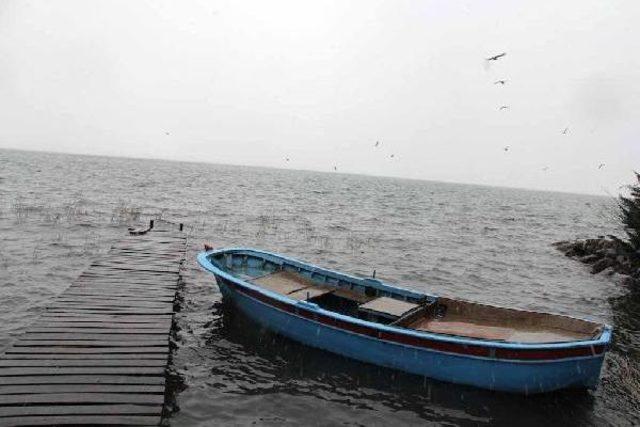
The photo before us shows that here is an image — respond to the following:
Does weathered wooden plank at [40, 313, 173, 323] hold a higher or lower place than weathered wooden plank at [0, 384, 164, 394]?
higher

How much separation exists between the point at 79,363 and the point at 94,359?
271mm

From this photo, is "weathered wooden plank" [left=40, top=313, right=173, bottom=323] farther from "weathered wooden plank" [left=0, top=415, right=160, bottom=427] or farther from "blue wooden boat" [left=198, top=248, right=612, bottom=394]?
"weathered wooden plank" [left=0, top=415, right=160, bottom=427]

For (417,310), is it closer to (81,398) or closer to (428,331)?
(428,331)

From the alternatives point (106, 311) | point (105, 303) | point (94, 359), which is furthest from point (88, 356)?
point (105, 303)

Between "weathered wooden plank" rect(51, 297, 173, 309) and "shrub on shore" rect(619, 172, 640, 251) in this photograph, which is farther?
"shrub on shore" rect(619, 172, 640, 251)

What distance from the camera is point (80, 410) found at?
712cm

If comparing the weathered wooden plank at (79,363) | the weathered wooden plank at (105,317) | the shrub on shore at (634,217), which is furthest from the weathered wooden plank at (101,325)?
the shrub on shore at (634,217)

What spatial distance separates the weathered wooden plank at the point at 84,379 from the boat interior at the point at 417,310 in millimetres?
A: 6044

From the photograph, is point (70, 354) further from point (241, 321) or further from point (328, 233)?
point (328, 233)

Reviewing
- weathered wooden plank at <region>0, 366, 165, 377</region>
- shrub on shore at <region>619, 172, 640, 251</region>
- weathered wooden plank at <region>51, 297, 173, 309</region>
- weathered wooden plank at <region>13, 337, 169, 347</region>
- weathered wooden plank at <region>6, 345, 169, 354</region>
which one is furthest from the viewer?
shrub on shore at <region>619, 172, 640, 251</region>

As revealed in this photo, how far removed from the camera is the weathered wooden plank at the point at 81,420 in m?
6.73

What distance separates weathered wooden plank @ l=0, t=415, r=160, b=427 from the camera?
22.1ft

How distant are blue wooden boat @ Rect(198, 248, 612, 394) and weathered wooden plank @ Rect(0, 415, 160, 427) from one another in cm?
587

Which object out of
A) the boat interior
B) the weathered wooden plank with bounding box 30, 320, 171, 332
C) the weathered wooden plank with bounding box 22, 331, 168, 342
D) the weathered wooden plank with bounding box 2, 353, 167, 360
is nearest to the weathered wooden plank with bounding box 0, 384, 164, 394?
the weathered wooden plank with bounding box 2, 353, 167, 360
